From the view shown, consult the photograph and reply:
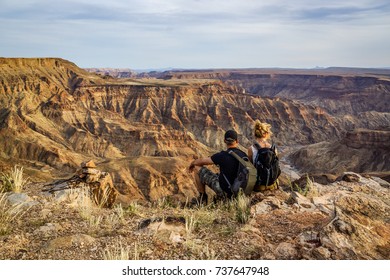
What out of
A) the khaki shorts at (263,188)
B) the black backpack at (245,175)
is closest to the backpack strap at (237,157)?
the black backpack at (245,175)

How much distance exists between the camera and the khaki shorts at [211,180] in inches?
285

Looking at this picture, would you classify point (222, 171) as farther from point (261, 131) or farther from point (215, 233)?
point (215, 233)

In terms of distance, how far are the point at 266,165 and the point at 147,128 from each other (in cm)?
8364

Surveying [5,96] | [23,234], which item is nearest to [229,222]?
[23,234]

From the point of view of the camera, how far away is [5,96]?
93.0m

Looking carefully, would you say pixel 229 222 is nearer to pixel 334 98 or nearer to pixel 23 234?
pixel 23 234

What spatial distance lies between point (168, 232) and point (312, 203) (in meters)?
3.35

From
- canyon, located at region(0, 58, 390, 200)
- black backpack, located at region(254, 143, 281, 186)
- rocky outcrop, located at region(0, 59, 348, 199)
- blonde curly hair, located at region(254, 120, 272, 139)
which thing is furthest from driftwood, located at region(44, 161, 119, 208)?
rocky outcrop, located at region(0, 59, 348, 199)

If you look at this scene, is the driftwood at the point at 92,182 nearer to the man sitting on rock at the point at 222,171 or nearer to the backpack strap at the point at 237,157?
the man sitting on rock at the point at 222,171

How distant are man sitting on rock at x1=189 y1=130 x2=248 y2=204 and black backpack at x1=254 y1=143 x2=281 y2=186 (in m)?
0.33

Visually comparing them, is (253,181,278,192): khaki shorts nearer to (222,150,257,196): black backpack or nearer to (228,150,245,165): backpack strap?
(222,150,257,196): black backpack

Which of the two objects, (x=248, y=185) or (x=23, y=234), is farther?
(x=248, y=185)

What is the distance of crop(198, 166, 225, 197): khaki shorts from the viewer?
723 centimetres

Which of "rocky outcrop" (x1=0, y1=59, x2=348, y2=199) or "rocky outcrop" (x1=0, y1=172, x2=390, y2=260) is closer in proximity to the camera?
"rocky outcrop" (x1=0, y1=172, x2=390, y2=260)
